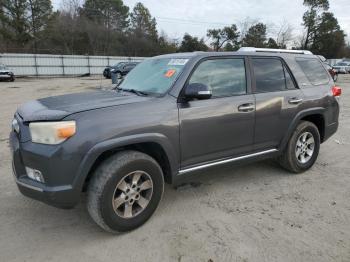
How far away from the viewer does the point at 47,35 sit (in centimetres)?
4406

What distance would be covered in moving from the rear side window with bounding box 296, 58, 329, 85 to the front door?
1.27m

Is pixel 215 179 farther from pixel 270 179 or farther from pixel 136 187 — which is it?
pixel 136 187

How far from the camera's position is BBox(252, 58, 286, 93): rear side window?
4.15 meters

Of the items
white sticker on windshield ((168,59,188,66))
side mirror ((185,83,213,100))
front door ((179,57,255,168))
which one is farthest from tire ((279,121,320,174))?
white sticker on windshield ((168,59,188,66))

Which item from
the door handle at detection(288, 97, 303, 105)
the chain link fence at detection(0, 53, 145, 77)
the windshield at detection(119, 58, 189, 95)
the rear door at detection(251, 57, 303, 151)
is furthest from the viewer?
the chain link fence at detection(0, 53, 145, 77)

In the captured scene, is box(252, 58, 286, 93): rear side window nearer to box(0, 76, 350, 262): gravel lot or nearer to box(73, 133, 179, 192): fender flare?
box(0, 76, 350, 262): gravel lot

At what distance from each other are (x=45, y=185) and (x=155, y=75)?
6.01 ft

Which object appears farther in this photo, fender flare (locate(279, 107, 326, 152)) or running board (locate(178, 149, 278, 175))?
fender flare (locate(279, 107, 326, 152))

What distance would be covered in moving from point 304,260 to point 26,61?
34.5m

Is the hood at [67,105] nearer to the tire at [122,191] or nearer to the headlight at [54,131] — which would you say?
the headlight at [54,131]

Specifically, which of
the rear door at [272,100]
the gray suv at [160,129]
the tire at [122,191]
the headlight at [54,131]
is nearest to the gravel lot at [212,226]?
the tire at [122,191]

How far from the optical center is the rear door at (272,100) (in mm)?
4105

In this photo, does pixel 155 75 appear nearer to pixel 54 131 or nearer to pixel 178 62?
pixel 178 62

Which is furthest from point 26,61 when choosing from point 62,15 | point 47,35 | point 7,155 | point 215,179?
point 215,179
